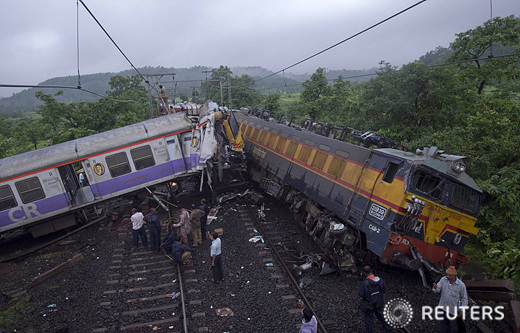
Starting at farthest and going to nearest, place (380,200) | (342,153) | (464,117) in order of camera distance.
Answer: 1. (464,117)
2. (342,153)
3. (380,200)

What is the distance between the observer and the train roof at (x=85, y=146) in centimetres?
1047

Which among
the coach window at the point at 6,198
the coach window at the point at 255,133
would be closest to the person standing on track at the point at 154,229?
the coach window at the point at 6,198

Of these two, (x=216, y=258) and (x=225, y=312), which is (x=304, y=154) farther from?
(x=225, y=312)

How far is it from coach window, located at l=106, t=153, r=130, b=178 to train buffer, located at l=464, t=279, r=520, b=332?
41.2 feet

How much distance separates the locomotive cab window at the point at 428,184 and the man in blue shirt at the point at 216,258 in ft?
17.7

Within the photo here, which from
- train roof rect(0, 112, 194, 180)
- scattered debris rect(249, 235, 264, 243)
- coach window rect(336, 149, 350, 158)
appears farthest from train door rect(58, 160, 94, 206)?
coach window rect(336, 149, 350, 158)

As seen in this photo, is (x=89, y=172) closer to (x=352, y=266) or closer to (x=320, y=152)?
(x=320, y=152)

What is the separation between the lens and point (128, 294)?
770 centimetres

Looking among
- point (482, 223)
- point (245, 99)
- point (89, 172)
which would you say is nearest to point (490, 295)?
point (482, 223)

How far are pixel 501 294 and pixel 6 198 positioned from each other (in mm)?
15734

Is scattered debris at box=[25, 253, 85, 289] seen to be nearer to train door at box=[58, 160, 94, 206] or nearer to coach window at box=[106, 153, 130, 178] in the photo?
train door at box=[58, 160, 94, 206]

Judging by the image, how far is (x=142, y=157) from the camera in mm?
12023

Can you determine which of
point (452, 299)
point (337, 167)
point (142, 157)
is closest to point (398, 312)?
point (452, 299)

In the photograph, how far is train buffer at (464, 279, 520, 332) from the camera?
21.2ft
